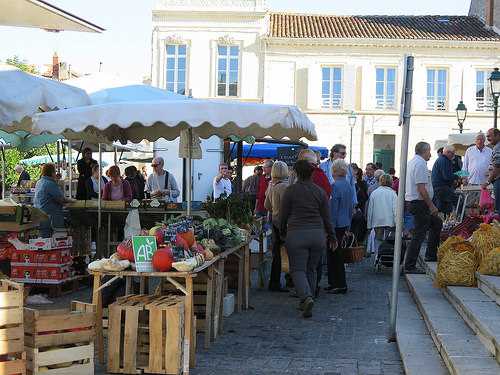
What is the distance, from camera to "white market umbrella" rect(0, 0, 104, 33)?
659 centimetres

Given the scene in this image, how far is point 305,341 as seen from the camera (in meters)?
7.79

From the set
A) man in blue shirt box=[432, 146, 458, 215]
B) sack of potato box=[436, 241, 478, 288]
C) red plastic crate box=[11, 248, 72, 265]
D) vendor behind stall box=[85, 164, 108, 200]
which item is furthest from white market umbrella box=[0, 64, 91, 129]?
man in blue shirt box=[432, 146, 458, 215]

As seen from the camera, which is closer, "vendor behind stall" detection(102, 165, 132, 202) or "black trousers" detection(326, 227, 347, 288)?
"black trousers" detection(326, 227, 347, 288)

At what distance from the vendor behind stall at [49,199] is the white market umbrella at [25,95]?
105 inches

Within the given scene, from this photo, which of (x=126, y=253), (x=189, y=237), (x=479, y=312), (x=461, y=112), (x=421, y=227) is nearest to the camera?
(x=126, y=253)

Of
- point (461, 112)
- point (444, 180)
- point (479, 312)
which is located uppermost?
point (461, 112)

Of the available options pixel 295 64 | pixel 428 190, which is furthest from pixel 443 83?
pixel 428 190

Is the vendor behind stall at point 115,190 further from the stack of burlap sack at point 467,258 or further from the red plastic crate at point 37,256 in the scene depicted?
the stack of burlap sack at point 467,258

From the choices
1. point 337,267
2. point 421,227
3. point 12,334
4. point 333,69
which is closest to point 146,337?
point 12,334

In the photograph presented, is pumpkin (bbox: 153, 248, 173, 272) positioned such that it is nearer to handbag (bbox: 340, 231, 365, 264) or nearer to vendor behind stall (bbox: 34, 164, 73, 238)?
handbag (bbox: 340, 231, 365, 264)

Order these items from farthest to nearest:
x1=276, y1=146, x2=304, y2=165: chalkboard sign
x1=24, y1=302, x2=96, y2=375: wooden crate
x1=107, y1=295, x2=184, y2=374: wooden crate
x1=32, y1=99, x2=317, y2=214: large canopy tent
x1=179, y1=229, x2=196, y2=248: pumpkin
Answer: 1. x1=276, y1=146, x2=304, y2=165: chalkboard sign
2. x1=32, y1=99, x2=317, y2=214: large canopy tent
3. x1=179, y1=229, x2=196, y2=248: pumpkin
4. x1=107, y1=295, x2=184, y2=374: wooden crate
5. x1=24, y1=302, x2=96, y2=375: wooden crate

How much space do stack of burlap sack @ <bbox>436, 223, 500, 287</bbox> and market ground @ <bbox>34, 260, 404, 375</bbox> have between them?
88 cm

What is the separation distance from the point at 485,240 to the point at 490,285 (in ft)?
3.69

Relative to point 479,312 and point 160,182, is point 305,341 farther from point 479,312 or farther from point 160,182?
point 160,182
